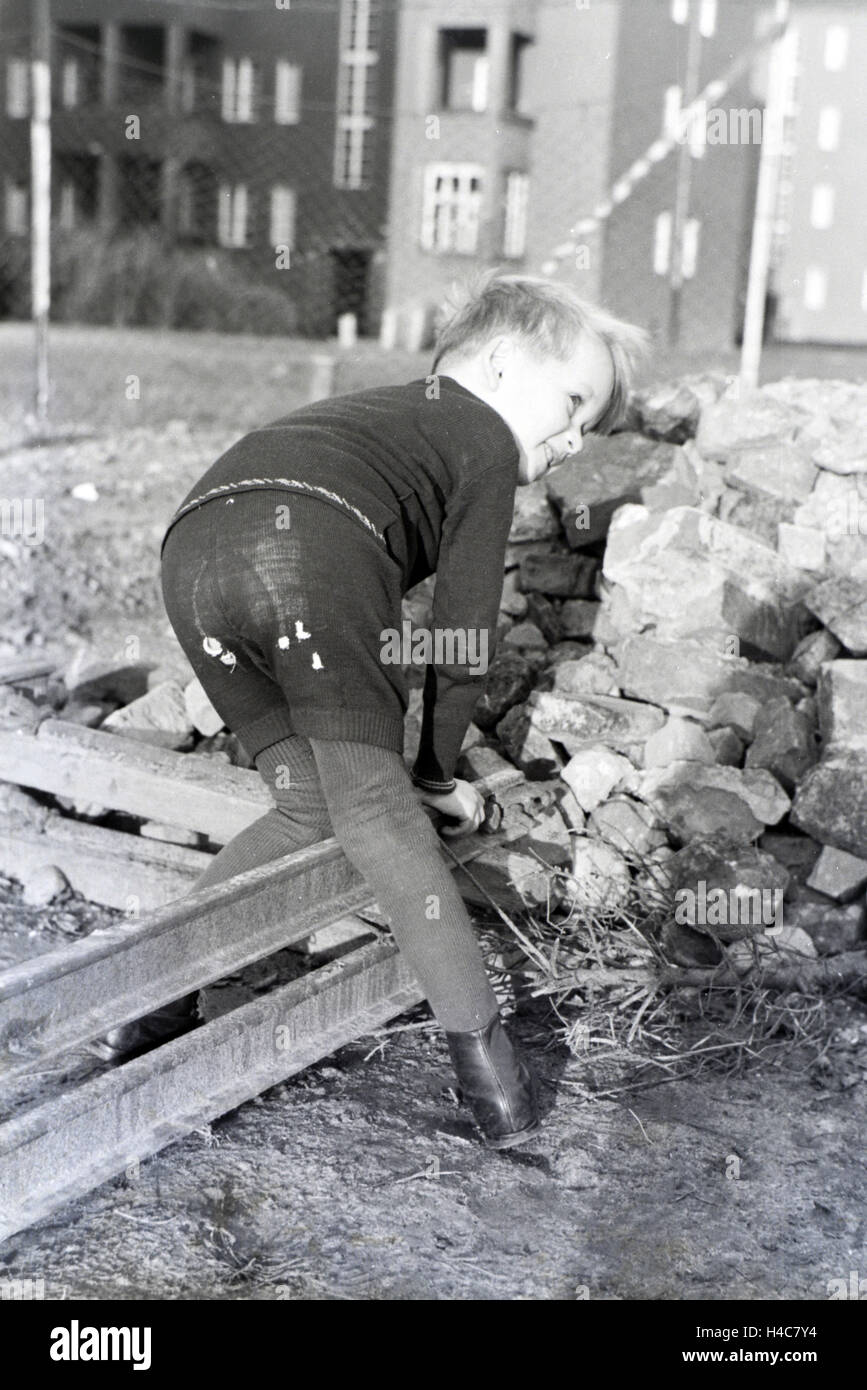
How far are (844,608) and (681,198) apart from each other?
36.4ft

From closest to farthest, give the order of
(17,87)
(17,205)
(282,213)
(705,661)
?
(705,661), (17,87), (282,213), (17,205)

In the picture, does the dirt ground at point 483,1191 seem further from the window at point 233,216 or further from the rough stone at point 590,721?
the window at point 233,216

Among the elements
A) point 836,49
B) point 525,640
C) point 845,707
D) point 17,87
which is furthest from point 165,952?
point 17,87

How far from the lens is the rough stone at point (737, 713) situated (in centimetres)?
377

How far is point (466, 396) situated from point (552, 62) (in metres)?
20.4

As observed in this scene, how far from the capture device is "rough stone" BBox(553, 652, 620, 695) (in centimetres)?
402

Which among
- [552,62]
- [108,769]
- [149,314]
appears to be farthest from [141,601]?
[552,62]

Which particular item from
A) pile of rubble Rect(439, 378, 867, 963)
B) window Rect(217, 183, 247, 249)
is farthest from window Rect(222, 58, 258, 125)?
pile of rubble Rect(439, 378, 867, 963)

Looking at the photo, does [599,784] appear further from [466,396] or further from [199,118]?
[199,118]

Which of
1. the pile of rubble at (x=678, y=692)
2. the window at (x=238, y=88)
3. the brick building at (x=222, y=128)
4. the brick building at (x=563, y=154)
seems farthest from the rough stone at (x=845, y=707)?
the window at (x=238, y=88)

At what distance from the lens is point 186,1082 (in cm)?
251

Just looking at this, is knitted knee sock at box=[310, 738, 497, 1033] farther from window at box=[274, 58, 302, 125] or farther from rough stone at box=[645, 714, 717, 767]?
window at box=[274, 58, 302, 125]

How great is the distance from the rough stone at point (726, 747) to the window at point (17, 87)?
80.3 ft

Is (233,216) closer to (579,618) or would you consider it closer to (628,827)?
(579,618)
